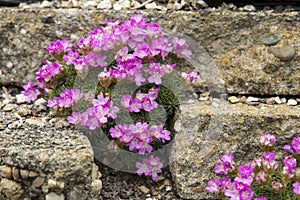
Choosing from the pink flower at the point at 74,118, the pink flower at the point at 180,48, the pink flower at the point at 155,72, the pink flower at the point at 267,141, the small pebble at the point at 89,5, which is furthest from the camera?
the small pebble at the point at 89,5

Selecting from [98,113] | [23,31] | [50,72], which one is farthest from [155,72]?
[23,31]

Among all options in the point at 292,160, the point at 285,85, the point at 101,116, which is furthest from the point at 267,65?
the point at 101,116

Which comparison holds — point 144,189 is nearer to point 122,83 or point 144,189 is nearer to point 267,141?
point 122,83

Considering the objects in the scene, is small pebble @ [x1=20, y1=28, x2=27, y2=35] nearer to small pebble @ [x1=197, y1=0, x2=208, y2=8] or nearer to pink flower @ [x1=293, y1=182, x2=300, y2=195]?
small pebble @ [x1=197, y1=0, x2=208, y2=8]

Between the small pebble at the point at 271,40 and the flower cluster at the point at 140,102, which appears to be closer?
the flower cluster at the point at 140,102

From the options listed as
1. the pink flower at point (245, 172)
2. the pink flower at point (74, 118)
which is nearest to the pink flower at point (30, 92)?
the pink flower at point (74, 118)

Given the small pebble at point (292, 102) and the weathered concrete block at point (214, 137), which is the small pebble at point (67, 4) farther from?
the small pebble at point (292, 102)

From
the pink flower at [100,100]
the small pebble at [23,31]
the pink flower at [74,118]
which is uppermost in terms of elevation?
the small pebble at [23,31]
